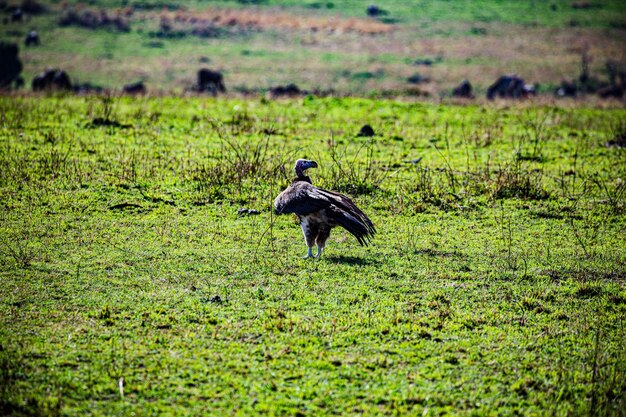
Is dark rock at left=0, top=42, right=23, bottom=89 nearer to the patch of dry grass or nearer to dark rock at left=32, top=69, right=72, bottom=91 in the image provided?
dark rock at left=32, top=69, right=72, bottom=91

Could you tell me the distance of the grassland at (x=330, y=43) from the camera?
49.7 meters

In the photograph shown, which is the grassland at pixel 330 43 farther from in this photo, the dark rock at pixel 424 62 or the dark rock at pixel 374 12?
the dark rock at pixel 374 12

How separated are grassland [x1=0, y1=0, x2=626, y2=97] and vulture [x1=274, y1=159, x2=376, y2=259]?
30.0 meters

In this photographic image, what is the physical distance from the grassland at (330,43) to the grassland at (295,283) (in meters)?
25.0

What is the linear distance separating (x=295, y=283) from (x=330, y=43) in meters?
54.2

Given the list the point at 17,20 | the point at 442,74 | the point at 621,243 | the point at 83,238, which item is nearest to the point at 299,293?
the point at 83,238

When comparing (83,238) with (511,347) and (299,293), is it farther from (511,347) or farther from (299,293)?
(511,347)

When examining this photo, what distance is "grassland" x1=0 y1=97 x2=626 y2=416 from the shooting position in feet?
25.2

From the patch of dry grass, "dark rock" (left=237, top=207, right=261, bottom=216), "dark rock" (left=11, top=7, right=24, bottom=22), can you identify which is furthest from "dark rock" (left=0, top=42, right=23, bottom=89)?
"dark rock" (left=237, top=207, right=261, bottom=216)

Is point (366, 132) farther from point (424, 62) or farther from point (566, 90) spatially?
point (424, 62)

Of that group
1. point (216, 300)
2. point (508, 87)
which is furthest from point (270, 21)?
point (216, 300)

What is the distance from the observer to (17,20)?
6138 cm

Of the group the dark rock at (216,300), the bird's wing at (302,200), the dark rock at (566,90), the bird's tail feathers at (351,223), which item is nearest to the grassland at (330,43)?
the dark rock at (566,90)

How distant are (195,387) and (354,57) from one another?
51806 mm
